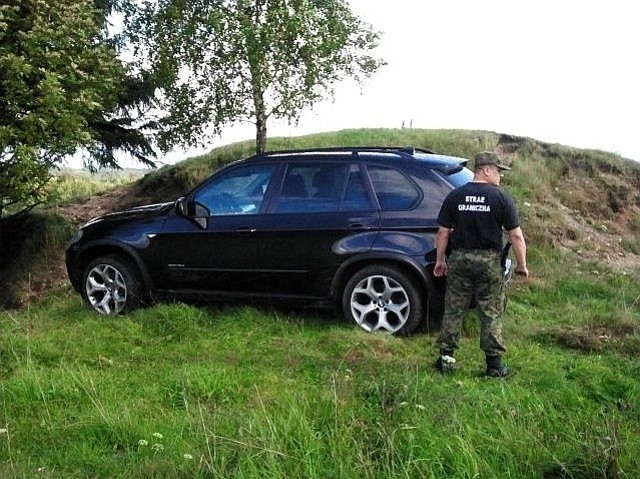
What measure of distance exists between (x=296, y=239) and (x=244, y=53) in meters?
4.97

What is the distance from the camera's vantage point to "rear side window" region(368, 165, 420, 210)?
24.0 feet

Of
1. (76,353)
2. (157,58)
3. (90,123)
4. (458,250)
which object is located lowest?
(76,353)

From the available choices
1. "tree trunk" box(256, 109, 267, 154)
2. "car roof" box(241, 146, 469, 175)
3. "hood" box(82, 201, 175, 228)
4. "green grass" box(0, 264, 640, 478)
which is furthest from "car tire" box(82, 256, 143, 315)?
"tree trunk" box(256, 109, 267, 154)

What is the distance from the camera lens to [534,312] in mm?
8555

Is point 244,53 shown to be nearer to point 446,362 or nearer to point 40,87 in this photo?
point 40,87

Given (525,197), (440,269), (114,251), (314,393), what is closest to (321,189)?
(440,269)

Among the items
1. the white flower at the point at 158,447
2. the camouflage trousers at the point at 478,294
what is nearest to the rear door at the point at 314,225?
the camouflage trousers at the point at 478,294

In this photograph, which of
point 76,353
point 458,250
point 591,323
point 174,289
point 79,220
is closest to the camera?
point 458,250

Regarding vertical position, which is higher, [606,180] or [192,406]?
[606,180]

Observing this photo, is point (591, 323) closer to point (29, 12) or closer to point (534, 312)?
point (534, 312)

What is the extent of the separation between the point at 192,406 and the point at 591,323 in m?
4.34

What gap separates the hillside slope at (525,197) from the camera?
11938 mm

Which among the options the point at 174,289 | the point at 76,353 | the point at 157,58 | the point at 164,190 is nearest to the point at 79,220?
the point at 164,190

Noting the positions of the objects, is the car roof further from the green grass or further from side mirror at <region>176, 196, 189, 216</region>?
the green grass
